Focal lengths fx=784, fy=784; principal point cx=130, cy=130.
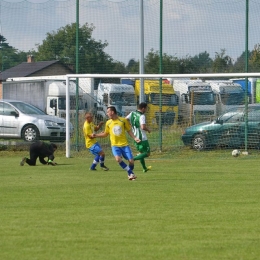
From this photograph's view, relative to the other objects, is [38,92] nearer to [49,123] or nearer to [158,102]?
[49,123]

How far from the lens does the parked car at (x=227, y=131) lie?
964 inches

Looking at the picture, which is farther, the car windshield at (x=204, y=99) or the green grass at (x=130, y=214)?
the car windshield at (x=204, y=99)

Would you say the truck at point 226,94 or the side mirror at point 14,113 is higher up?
the truck at point 226,94

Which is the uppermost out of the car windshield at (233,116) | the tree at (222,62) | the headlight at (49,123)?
the tree at (222,62)

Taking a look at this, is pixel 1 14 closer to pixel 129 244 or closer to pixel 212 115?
pixel 212 115

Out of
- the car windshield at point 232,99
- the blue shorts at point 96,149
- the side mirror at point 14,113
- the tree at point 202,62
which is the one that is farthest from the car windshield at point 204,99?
the side mirror at point 14,113

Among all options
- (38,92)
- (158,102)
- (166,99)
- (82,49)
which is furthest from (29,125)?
(166,99)

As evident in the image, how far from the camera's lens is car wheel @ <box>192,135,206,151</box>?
2469 centimetres

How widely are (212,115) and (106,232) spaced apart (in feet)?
48.2

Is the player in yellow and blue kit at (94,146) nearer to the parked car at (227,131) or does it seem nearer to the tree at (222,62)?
the parked car at (227,131)

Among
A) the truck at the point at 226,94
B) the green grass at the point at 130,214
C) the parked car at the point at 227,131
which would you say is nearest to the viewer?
the green grass at the point at 130,214

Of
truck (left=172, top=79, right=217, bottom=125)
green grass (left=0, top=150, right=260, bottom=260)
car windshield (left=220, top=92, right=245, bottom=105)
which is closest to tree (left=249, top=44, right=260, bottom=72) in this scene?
car windshield (left=220, top=92, right=245, bottom=105)

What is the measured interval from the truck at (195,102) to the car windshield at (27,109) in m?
5.48

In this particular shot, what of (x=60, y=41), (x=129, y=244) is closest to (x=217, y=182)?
(x=129, y=244)
